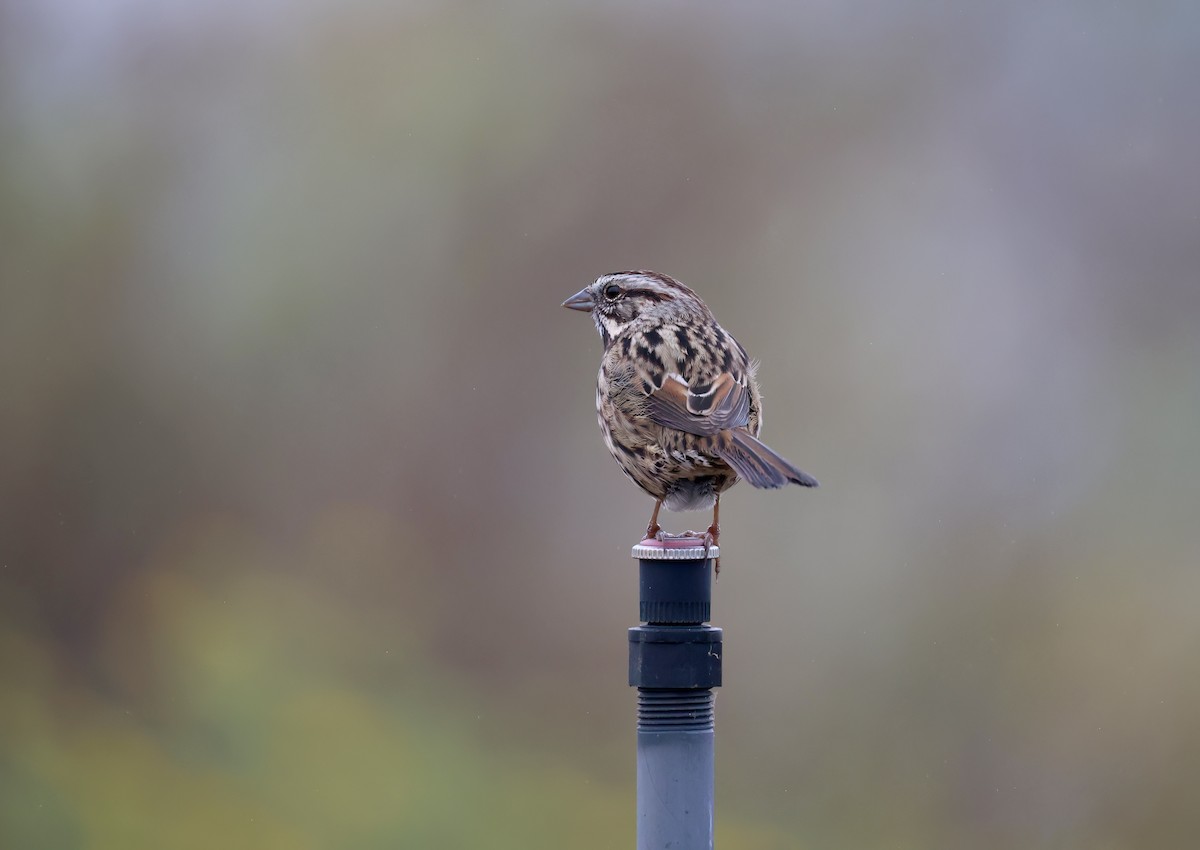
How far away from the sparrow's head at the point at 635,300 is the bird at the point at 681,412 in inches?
0.9

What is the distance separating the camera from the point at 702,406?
3.91 metres

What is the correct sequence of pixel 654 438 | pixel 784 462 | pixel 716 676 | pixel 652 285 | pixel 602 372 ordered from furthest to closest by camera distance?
1. pixel 652 285
2. pixel 602 372
3. pixel 654 438
4. pixel 784 462
5. pixel 716 676

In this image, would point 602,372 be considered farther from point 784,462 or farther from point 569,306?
point 784,462

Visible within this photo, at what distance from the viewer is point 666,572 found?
10.5ft

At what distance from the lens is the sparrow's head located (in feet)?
15.2

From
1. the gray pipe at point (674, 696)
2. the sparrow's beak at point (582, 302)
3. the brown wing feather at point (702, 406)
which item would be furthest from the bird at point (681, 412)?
the gray pipe at point (674, 696)

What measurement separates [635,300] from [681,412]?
2.89 ft

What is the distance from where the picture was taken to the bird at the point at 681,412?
12.5ft

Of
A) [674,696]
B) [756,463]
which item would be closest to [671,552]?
[674,696]

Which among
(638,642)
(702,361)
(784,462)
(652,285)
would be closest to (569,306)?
(652,285)

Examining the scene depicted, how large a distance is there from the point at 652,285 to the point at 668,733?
1.92 m

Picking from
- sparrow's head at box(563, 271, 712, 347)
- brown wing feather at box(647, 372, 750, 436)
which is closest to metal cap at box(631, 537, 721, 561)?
brown wing feather at box(647, 372, 750, 436)

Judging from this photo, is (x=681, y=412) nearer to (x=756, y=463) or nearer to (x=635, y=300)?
(x=756, y=463)

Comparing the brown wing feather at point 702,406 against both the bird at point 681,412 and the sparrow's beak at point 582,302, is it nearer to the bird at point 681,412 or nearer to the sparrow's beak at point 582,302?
Answer: the bird at point 681,412
